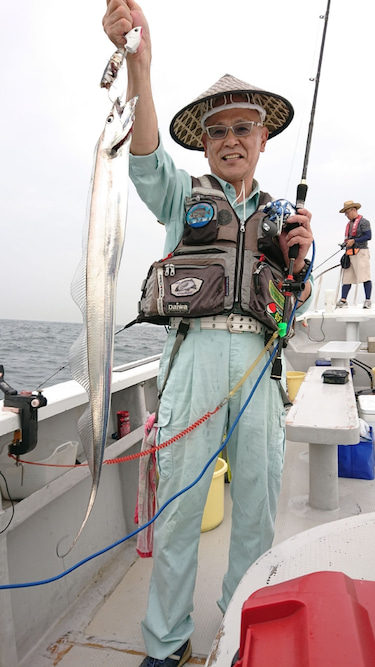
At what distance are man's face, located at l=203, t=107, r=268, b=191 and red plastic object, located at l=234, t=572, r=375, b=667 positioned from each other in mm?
1725

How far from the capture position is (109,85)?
4.56 ft

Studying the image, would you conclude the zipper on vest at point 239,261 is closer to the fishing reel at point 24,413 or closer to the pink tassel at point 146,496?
the pink tassel at point 146,496

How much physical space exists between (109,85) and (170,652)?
221 centimetres

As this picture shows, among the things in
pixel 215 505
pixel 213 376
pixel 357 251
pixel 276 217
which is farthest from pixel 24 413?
pixel 357 251

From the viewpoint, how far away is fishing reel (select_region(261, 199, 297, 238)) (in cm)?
196

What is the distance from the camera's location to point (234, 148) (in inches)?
79.4

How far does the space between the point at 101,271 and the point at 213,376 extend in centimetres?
82

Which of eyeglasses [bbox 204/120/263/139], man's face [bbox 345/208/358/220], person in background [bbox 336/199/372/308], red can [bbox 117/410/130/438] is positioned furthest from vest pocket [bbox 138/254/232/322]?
man's face [bbox 345/208/358/220]

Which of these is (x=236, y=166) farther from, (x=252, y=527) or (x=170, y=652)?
(x=170, y=652)

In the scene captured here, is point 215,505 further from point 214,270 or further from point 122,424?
point 214,270

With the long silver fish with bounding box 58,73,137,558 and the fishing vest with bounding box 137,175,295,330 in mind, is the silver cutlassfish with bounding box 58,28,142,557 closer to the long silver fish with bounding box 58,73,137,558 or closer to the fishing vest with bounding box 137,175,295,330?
the long silver fish with bounding box 58,73,137,558

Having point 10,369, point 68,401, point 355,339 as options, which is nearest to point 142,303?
point 68,401

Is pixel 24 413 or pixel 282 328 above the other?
pixel 282 328

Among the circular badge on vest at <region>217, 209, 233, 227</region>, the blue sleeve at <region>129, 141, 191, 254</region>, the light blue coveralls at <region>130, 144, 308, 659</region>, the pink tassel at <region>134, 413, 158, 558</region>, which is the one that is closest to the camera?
the blue sleeve at <region>129, 141, 191, 254</region>
